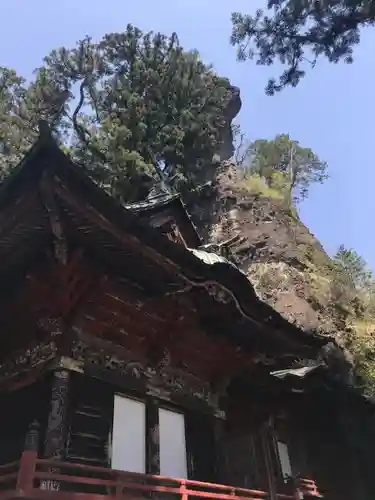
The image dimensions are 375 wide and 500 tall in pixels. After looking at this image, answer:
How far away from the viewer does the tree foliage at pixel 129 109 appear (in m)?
21.4

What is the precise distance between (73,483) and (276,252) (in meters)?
16.7

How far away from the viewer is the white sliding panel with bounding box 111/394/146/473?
7.62m

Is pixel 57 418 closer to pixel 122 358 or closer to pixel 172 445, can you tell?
pixel 122 358

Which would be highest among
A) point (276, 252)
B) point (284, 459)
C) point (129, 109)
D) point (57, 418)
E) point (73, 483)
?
point (129, 109)

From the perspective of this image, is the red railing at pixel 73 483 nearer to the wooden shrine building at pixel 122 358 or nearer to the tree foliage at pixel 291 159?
the wooden shrine building at pixel 122 358

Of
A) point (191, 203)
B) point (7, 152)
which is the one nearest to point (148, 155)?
point (191, 203)

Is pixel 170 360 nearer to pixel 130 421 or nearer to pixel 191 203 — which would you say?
pixel 130 421

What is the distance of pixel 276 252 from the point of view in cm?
2223

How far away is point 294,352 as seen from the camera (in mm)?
10172

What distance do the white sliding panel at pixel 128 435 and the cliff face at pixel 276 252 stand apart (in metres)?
11.1

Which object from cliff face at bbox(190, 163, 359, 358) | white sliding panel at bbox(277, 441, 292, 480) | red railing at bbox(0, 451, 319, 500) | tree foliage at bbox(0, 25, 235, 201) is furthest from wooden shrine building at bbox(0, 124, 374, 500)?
tree foliage at bbox(0, 25, 235, 201)

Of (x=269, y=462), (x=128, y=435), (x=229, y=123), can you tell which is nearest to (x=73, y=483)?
(x=128, y=435)

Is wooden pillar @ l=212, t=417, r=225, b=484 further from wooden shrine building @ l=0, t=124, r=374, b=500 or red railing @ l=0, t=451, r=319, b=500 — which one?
red railing @ l=0, t=451, r=319, b=500

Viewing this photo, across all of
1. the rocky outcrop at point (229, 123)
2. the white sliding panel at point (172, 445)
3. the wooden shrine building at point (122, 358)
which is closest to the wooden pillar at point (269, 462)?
the wooden shrine building at point (122, 358)
